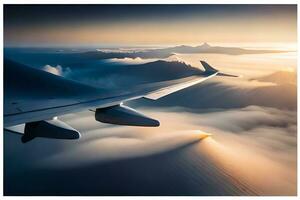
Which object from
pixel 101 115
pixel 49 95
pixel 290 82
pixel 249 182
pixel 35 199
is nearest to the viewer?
pixel 101 115

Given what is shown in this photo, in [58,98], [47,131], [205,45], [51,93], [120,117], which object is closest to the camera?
[47,131]

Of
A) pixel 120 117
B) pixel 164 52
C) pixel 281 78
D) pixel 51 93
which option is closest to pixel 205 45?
pixel 164 52

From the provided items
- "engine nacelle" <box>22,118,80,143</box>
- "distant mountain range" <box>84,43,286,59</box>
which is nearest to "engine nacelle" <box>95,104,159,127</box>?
"engine nacelle" <box>22,118,80,143</box>

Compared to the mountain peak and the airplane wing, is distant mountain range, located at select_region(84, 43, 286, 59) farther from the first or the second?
the airplane wing

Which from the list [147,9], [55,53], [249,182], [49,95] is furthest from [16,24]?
[249,182]

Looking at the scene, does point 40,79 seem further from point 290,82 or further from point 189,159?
point 290,82

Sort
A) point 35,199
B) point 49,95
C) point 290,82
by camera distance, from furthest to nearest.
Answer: point 290,82, point 35,199, point 49,95

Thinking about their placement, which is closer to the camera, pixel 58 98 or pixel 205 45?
pixel 58 98

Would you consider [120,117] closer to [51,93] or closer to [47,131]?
[47,131]
